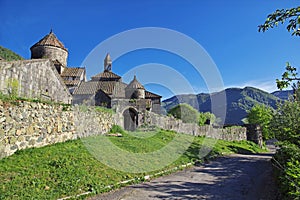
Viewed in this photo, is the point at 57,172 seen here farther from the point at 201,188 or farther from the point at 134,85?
the point at 134,85

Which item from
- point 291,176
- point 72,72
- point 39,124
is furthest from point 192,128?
point 72,72

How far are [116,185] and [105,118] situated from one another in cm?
826

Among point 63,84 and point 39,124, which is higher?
point 63,84

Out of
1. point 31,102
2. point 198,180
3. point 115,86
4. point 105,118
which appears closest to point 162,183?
point 198,180

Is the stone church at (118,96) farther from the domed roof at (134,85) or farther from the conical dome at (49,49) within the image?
the conical dome at (49,49)

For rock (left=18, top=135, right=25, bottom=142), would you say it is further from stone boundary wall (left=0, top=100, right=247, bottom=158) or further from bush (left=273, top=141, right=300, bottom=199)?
bush (left=273, top=141, right=300, bottom=199)

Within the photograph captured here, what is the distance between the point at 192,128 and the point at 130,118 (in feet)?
24.3

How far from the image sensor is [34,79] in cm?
1137

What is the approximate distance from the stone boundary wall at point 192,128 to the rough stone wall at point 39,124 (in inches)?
278

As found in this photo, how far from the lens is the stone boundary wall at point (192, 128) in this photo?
19.8 metres

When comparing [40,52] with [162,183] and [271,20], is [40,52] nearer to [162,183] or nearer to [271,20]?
[162,183]

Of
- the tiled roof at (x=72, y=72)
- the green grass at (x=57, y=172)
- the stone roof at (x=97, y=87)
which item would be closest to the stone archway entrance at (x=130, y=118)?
the green grass at (x=57, y=172)

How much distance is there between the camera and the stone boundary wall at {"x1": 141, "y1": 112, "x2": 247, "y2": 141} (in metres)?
19.8

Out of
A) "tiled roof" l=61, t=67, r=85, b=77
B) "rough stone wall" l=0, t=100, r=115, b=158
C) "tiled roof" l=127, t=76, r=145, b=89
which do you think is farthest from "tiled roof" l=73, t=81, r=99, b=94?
"rough stone wall" l=0, t=100, r=115, b=158
